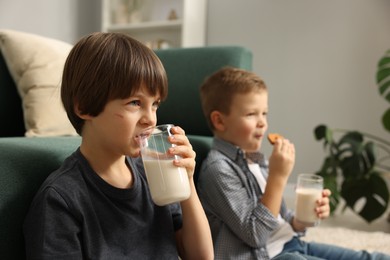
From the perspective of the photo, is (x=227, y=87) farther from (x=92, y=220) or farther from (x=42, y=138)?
(x=92, y=220)

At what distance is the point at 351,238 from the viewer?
2180 millimetres

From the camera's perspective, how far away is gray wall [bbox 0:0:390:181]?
2.87m

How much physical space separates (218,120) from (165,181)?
0.64 m

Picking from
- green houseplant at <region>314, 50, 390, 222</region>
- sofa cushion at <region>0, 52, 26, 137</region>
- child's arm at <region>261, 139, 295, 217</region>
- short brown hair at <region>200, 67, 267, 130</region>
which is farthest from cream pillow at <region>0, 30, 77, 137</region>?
green houseplant at <region>314, 50, 390, 222</region>

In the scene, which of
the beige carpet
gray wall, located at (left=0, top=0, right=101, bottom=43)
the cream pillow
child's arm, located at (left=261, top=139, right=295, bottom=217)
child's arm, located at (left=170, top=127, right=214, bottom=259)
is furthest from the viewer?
gray wall, located at (left=0, top=0, right=101, bottom=43)

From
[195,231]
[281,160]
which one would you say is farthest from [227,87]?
[195,231]

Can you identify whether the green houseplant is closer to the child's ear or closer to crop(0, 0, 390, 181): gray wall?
crop(0, 0, 390, 181): gray wall

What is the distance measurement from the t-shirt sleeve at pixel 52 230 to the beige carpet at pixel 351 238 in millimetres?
1660

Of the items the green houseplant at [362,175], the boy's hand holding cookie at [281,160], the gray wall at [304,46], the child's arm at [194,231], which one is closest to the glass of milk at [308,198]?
the boy's hand holding cookie at [281,160]

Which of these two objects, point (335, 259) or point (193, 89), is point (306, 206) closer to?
point (335, 259)

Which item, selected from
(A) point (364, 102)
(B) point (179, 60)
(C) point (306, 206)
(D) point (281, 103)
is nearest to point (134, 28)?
(D) point (281, 103)

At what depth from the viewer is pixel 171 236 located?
97 cm

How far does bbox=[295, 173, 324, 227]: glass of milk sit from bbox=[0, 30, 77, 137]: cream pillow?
89 cm

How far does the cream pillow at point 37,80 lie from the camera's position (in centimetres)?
149
